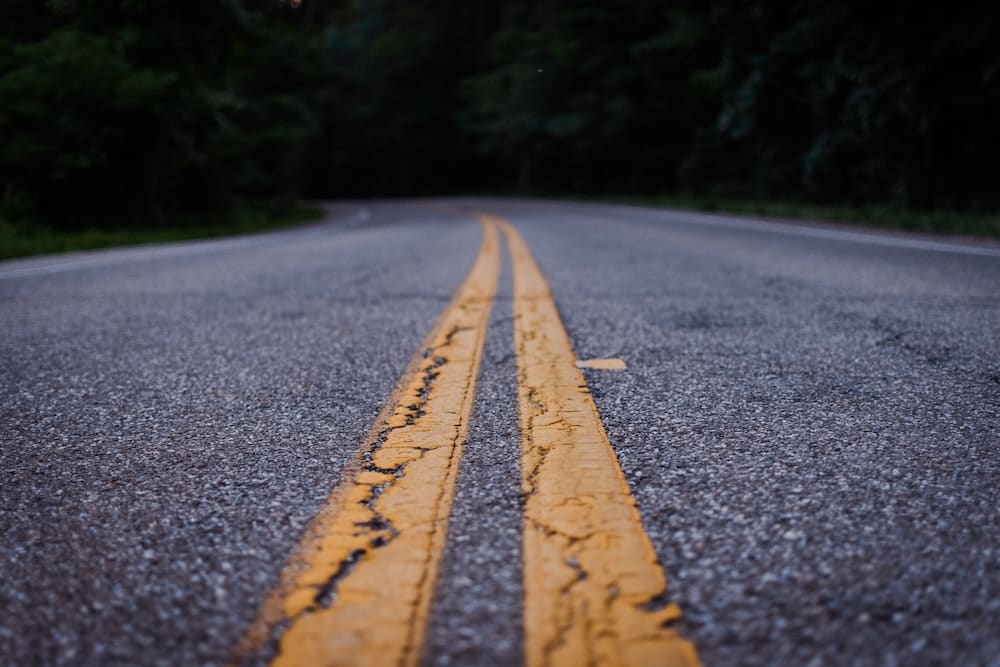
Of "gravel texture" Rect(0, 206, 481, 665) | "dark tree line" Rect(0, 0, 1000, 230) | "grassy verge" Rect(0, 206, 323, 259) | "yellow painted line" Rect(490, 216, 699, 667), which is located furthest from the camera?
"dark tree line" Rect(0, 0, 1000, 230)

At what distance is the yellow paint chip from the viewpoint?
246cm

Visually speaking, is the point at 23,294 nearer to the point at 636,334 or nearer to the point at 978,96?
the point at 636,334

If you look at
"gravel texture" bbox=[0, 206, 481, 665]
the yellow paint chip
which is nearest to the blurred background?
"gravel texture" bbox=[0, 206, 481, 665]

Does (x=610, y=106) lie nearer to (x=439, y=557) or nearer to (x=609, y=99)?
(x=609, y=99)

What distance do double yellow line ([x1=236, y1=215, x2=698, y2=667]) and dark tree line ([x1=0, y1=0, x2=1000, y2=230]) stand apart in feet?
40.0

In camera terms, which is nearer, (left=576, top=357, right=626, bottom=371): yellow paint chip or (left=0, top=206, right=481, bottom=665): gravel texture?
(left=0, top=206, right=481, bottom=665): gravel texture

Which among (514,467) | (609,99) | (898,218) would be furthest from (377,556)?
(609,99)

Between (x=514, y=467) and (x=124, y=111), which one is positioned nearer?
(x=514, y=467)

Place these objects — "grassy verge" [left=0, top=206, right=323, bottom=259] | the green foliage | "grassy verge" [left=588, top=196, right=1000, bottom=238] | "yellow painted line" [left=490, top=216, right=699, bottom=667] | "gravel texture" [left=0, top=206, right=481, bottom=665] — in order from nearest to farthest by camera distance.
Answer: "yellow painted line" [left=490, top=216, right=699, bottom=667]
"gravel texture" [left=0, top=206, right=481, bottom=665]
"grassy verge" [left=0, top=206, right=323, bottom=259]
"grassy verge" [left=588, top=196, right=1000, bottom=238]
the green foliage

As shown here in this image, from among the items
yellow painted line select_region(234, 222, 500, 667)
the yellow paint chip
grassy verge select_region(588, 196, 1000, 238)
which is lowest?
yellow painted line select_region(234, 222, 500, 667)

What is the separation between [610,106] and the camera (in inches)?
1052

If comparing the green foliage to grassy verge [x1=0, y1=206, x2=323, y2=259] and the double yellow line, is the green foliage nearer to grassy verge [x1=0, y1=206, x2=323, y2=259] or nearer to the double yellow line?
grassy verge [x1=0, y1=206, x2=323, y2=259]

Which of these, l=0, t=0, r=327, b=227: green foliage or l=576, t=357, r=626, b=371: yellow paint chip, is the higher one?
l=0, t=0, r=327, b=227: green foliage

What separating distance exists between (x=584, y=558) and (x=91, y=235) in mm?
12112
